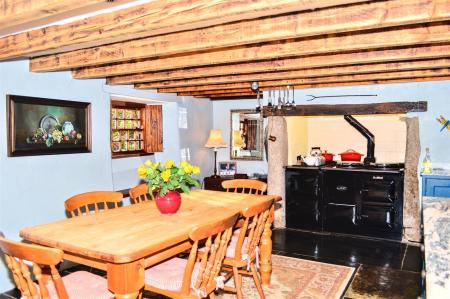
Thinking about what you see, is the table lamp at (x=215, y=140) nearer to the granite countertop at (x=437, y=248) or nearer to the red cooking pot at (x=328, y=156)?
the red cooking pot at (x=328, y=156)

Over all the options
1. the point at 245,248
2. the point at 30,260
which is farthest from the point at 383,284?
the point at 30,260

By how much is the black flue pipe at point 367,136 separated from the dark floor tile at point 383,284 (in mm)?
2031

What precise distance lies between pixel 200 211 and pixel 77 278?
1051 millimetres

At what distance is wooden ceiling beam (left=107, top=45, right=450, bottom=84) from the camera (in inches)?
125

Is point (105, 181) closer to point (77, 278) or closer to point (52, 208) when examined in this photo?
point (52, 208)

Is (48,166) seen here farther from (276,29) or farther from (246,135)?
(246,135)

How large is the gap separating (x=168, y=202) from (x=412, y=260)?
3058 millimetres

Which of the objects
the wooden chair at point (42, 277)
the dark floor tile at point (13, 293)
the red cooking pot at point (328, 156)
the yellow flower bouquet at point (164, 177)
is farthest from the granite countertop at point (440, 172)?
the dark floor tile at point (13, 293)

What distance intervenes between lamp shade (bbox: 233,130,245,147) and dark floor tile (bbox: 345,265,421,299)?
11.8ft

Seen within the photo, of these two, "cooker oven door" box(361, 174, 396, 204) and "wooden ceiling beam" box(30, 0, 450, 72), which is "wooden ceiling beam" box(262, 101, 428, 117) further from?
"wooden ceiling beam" box(30, 0, 450, 72)

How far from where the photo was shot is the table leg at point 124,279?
2096 mm

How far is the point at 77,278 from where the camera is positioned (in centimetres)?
250

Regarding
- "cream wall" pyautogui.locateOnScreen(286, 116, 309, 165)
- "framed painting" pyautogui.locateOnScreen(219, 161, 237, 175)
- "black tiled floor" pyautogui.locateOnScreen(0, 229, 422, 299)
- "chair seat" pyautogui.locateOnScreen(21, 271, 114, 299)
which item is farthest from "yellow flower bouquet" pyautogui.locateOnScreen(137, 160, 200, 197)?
"framed painting" pyautogui.locateOnScreen(219, 161, 237, 175)

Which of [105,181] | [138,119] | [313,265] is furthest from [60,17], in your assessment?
[138,119]
